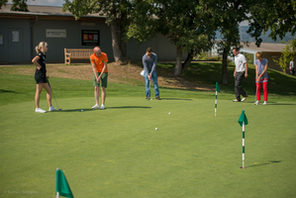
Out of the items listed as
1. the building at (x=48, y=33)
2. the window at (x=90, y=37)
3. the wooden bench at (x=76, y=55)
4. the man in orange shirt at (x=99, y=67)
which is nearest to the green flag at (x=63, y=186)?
the man in orange shirt at (x=99, y=67)

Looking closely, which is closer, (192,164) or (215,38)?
(192,164)

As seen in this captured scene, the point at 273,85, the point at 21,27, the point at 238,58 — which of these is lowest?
the point at 273,85

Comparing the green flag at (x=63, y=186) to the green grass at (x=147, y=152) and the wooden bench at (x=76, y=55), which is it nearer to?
the green grass at (x=147, y=152)

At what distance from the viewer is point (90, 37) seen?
3888cm

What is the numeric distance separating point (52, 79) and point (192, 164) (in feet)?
66.2

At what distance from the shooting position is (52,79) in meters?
25.5

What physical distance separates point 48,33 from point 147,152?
31.2 meters

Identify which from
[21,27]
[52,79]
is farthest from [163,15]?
[21,27]

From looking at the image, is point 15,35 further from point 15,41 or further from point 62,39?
point 62,39

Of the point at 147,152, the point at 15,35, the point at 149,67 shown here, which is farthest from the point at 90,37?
the point at 147,152

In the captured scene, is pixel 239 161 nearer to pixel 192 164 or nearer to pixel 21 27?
pixel 192 164

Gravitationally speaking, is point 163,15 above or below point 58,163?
above

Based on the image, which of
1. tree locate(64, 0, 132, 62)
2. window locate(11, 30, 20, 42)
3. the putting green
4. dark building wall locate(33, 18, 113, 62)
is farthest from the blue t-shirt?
window locate(11, 30, 20, 42)

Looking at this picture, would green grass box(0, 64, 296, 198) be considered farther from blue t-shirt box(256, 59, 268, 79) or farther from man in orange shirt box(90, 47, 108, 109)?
blue t-shirt box(256, 59, 268, 79)
